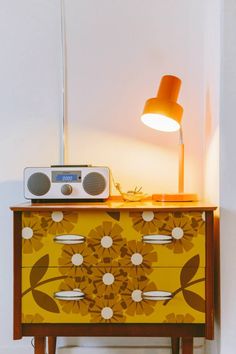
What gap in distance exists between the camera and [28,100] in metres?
1.40

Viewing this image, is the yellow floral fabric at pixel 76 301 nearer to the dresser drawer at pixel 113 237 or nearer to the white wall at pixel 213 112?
the dresser drawer at pixel 113 237

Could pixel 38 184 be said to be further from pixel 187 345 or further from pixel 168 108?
pixel 187 345

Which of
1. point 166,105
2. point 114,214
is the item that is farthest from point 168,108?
point 114,214

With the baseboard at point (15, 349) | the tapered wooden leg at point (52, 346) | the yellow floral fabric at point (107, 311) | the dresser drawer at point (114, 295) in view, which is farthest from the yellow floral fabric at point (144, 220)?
the baseboard at point (15, 349)

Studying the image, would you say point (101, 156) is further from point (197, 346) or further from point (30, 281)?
point (197, 346)

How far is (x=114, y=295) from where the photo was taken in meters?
0.99

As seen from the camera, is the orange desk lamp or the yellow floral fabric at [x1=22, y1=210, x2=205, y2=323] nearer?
the yellow floral fabric at [x1=22, y1=210, x2=205, y2=323]

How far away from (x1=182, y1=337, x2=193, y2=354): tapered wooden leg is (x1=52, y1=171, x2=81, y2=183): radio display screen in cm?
61

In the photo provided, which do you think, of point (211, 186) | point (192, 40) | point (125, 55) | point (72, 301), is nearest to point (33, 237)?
point (72, 301)

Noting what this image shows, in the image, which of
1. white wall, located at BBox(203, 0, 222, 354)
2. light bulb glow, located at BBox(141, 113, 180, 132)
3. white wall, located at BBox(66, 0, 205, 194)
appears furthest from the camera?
white wall, located at BBox(66, 0, 205, 194)

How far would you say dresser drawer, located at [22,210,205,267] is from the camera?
3.21ft

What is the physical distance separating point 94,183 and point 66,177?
0.32 feet

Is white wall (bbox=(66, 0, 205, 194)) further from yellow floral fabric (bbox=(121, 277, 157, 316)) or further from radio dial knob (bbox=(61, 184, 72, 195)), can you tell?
yellow floral fabric (bbox=(121, 277, 157, 316))

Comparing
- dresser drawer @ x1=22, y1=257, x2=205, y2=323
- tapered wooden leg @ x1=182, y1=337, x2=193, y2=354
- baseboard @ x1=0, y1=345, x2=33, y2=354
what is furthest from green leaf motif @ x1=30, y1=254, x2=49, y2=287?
baseboard @ x1=0, y1=345, x2=33, y2=354
